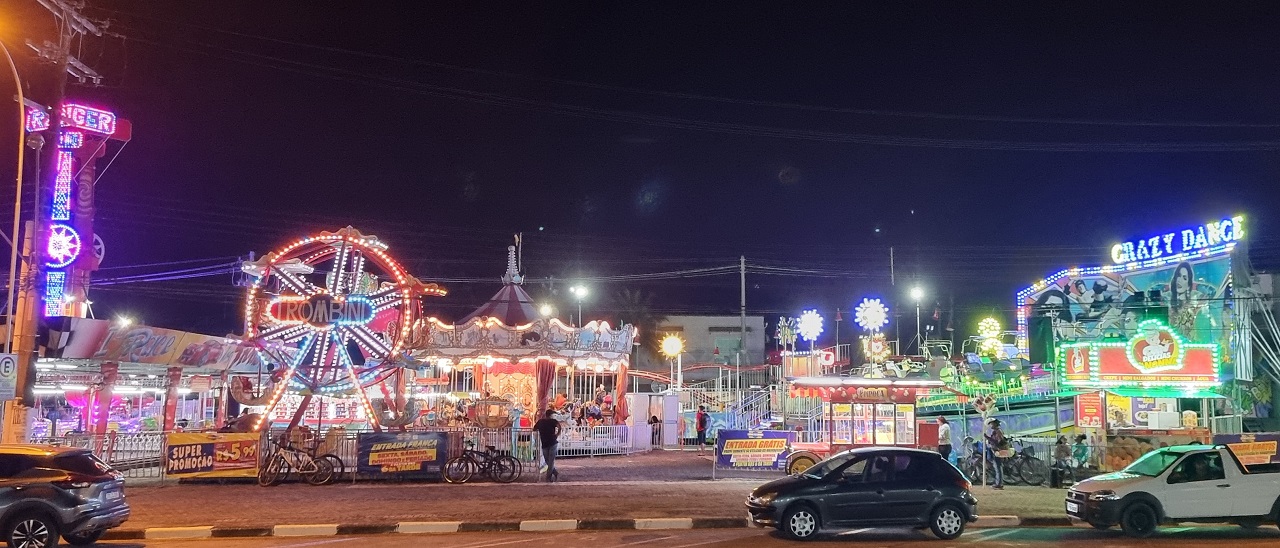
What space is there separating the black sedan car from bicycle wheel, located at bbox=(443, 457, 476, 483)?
876 cm

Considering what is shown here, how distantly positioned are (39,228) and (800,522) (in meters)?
17.7

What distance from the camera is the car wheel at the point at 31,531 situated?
1097 cm

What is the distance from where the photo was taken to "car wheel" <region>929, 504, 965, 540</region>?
12172 mm

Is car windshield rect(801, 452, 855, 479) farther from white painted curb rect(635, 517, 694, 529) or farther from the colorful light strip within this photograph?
the colorful light strip

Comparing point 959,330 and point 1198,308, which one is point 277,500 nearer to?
point 1198,308

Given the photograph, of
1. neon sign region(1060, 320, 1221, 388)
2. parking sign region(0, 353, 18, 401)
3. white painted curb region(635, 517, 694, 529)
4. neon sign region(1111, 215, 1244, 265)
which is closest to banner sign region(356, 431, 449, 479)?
parking sign region(0, 353, 18, 401)

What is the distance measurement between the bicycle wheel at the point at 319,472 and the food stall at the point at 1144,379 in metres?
19.0

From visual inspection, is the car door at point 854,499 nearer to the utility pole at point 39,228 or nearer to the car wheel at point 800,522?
the car wheel at point 800,522

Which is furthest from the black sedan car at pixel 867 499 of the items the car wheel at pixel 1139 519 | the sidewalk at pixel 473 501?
the car wheel at pixel 1139 519

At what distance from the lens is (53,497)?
36.6ft

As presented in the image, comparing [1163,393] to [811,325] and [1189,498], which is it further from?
[1189,498]

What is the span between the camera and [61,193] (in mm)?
26484

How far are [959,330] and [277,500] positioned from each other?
2225 inches

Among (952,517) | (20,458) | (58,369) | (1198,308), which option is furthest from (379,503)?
(1198,308)
